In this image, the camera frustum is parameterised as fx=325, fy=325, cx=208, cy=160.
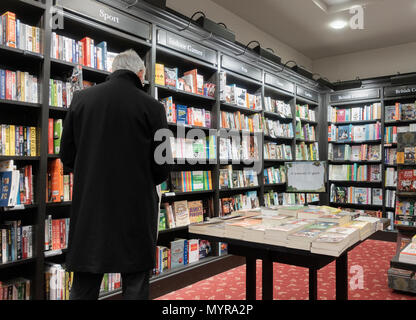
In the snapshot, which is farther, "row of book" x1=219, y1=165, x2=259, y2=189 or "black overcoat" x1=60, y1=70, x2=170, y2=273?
"row of book" x1=219, y1=165, x2=259, y2=189

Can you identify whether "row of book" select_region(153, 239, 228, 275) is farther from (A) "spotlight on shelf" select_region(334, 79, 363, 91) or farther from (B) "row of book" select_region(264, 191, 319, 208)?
(A) "spotlight on shelf" select_region(334, 79, 363, 91)

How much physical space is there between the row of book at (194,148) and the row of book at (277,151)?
1268mm

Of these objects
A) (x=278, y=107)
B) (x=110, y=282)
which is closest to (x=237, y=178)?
(x=278, y=107)

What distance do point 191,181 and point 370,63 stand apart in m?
4.84

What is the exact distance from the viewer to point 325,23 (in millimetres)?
5141

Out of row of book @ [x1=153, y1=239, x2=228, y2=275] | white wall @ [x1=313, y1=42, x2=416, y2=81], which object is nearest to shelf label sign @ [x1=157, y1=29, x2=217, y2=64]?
row of book @ [x1=153, y1=239, x2=228, y2=275]

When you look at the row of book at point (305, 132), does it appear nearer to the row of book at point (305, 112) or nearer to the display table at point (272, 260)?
the row of book at point (305, 112)

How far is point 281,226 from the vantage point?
1762 mm

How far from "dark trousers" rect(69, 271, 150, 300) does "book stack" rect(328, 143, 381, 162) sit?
539 centimetres

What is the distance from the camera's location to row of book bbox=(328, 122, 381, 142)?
5789 millimetres

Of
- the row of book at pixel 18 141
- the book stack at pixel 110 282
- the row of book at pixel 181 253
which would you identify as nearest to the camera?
the row of book at pixel 18 141

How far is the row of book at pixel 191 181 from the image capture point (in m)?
3.46

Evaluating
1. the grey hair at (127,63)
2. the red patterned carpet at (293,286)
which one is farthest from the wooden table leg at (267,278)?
the grey hair at (127,63)

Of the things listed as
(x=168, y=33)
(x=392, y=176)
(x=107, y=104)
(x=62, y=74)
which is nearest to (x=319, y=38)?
(x=392, y=176)
